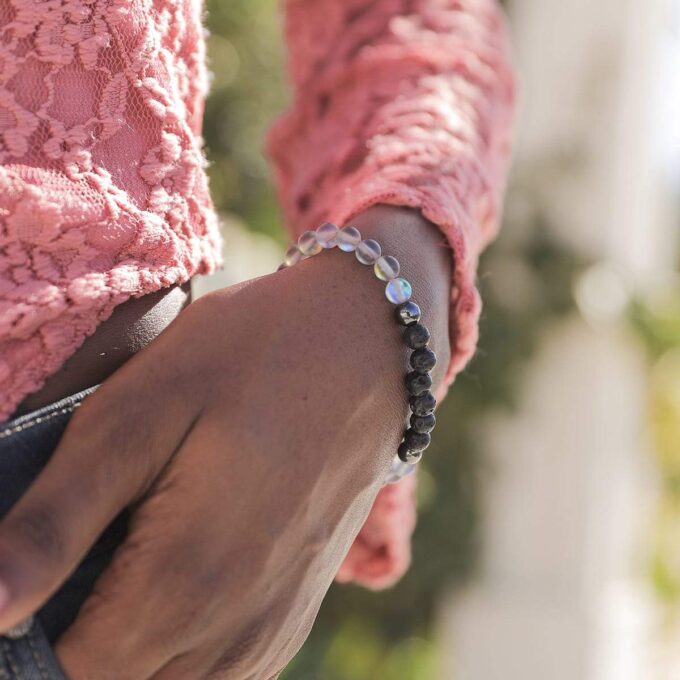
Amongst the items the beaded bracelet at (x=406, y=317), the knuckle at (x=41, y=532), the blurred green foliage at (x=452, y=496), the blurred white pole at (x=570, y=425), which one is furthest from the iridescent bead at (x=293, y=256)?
the blurred white pole at (x=570, y=425)

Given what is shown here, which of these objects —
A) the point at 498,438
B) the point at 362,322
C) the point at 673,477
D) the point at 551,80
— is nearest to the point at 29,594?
the point at 362,322

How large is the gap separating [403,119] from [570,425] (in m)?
3.01

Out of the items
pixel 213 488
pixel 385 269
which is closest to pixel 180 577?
pixel 213 488

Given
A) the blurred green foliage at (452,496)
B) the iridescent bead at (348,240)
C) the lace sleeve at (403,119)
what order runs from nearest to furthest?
the iridescent bead at (348,240) < the lace sleeve at (403,119) < the blurred green foliage at (452,496)

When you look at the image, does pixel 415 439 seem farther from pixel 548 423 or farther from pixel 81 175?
pixel 548 423

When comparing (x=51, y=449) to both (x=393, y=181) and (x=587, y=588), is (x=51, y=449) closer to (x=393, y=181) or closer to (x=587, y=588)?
(x=393, y=181)

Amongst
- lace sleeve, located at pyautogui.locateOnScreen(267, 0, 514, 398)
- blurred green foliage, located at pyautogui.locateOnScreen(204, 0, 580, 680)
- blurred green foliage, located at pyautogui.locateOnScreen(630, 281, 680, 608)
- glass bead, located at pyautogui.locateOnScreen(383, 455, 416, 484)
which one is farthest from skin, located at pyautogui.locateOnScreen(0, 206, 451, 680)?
blurred green foliage, located at pyautogui.locateOnScreen(630, 281, 680, 608)

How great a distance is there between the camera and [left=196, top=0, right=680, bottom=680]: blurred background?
382 centimetres

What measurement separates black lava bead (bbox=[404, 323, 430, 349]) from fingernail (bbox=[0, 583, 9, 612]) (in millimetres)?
372

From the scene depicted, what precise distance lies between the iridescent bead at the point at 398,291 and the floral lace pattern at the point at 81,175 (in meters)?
0.17

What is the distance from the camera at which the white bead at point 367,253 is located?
81 cm

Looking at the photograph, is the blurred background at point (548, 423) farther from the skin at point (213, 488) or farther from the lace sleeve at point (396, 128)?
the skin at point (213, 488)

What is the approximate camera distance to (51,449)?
69cm

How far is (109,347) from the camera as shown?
0.76 m
